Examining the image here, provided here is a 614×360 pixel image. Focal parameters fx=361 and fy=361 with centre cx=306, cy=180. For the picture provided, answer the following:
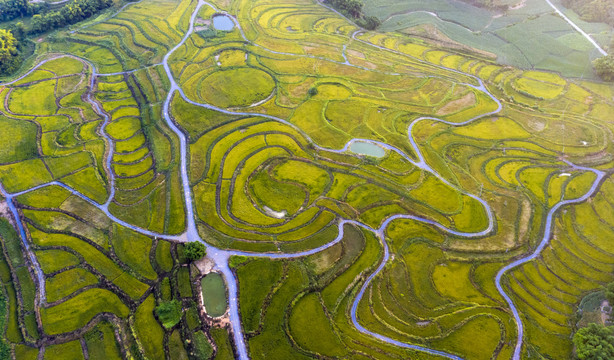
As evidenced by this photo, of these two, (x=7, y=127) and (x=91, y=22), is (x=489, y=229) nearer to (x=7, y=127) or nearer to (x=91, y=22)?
(x=7, y=127)

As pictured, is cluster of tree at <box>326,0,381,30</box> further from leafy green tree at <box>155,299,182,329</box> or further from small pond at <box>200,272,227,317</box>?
leafy green tree at <box>155,299,182,329</box>

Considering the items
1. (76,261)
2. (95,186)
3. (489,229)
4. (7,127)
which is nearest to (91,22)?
(7,127)

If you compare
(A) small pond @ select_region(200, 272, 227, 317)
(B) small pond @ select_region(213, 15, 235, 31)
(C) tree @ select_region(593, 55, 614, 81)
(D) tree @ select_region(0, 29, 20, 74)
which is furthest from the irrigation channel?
(C) tree @ select_region(593, 55, 614, 81)

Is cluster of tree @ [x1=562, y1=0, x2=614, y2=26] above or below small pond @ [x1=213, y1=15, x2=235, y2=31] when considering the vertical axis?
above

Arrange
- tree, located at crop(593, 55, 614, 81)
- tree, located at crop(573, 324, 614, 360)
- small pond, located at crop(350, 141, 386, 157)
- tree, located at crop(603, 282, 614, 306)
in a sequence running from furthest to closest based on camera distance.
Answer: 1. tree, located at crop(593, 55, 614, 81)
2. small pond, located at crop(350, 141, 386, 157)
3. tree, located at crop(603, 282, 614, 306)
4. tree, located at crop(573, 324, 614, 360)

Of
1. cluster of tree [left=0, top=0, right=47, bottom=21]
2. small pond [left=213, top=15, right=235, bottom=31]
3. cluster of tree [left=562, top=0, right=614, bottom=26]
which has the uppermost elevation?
cluster of tree [left=562, top=0, right=614, bottom=26]

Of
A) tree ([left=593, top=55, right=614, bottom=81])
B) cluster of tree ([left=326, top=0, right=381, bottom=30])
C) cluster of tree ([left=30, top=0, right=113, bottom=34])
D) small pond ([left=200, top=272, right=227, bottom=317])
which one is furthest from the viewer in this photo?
cluster of tree ([left=326, top=0, right=381, bottom=30])

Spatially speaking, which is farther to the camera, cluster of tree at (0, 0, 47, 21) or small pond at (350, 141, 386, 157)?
cluster of tree at (0, 0, 47, 21)

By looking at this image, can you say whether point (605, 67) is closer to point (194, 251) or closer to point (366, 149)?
point (366, 149)
